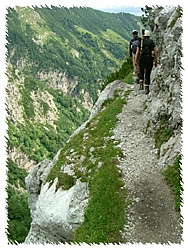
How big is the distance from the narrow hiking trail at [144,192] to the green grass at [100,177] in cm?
45

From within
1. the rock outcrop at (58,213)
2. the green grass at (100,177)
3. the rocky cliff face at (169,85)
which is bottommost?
the rock outcrop at (58,213)

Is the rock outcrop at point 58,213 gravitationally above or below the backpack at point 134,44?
below

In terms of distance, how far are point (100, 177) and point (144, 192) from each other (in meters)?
2.82

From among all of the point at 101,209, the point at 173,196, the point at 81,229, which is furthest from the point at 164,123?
the point at 81,229

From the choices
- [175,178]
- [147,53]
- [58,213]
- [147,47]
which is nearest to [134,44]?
[147,53]

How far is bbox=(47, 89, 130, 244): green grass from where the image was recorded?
529 inches

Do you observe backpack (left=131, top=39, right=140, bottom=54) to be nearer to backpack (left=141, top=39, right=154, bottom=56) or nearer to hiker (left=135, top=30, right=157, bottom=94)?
hiker (left=135, top=30, right=157, bottom=94)

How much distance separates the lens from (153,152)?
17188 mm

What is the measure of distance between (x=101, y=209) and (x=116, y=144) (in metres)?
5.42

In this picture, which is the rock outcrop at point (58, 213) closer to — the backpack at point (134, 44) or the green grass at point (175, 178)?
the green grass at point (175, 178)

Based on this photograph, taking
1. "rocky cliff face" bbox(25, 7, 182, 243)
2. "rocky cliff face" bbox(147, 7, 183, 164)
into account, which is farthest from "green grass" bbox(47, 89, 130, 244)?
"rocky cliff face" bbox(147, 7, 183, 164)

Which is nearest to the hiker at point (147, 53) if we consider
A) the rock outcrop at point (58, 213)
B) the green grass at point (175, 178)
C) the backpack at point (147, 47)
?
the backpack at point (147, 47)

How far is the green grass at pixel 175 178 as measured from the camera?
13814 millimetres

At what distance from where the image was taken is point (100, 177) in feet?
53.4
